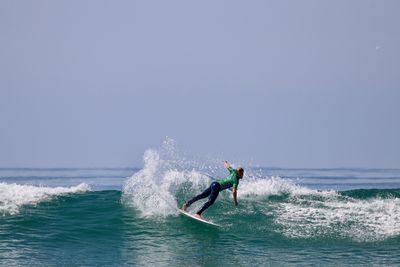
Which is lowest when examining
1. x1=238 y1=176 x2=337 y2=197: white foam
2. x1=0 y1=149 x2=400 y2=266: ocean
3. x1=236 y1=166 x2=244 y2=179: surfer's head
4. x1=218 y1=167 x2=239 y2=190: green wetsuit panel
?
x1=0 y1=149 x2=400 y2=266: ocean

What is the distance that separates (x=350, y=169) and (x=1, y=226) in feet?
83.6

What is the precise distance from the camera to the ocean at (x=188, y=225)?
1733 cm

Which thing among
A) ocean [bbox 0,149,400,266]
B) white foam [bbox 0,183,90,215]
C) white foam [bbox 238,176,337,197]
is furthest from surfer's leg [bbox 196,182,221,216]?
white foam [bbox 0,183,90,215]

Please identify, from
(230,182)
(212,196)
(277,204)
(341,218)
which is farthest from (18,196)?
(341,218)

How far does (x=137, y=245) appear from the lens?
1845 cm

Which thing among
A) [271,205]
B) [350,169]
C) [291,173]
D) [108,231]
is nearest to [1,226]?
[108,231]

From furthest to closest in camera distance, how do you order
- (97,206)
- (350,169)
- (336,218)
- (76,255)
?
1. (350,169)
2. (97,206)
3. (336,218)
4. (76,255)

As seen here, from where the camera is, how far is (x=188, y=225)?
792 inches

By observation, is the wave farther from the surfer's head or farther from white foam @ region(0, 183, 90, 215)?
white foam @ region(0, 183, 90, 215)

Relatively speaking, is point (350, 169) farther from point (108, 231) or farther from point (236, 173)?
point (108, 231)

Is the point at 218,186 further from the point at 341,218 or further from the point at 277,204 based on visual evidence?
the point at 341,218

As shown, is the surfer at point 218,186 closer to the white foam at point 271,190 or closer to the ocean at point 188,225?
the ocean at point 188,225

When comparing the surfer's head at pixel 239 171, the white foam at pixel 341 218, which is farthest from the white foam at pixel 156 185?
the white foam at pixel 341 218

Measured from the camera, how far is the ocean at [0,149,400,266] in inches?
682
